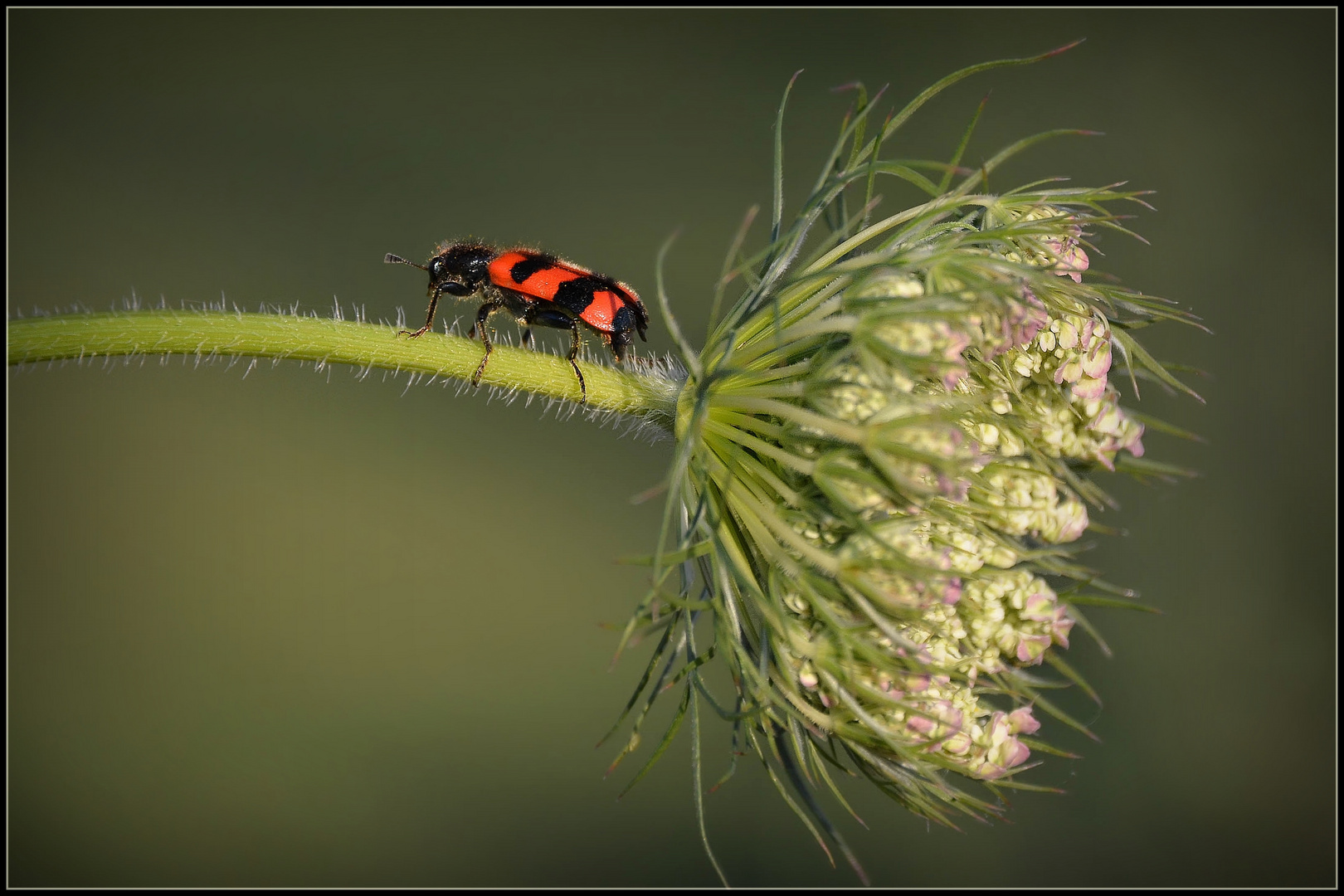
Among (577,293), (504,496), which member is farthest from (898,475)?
(504,496)

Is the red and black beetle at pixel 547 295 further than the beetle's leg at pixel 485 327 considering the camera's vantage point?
Yes

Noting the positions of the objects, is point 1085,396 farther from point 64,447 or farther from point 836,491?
point 64,447

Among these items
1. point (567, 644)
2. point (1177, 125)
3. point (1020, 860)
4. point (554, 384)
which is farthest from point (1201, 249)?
point (554, 384)

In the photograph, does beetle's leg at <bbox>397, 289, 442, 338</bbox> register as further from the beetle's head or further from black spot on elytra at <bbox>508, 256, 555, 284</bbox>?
black spot on elytra at <bbox>508, 256, 555, 284</bbox>

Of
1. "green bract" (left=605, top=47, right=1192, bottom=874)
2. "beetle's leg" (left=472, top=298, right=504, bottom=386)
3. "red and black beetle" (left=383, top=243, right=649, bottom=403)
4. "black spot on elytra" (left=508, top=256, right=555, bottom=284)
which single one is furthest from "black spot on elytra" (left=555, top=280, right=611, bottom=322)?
"green bract" (left=605, top=47, right=1192, bottom=874)

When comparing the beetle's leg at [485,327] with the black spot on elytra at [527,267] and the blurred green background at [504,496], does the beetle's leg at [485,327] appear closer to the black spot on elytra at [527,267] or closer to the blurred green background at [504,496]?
the black spot on elytra at [527,267]

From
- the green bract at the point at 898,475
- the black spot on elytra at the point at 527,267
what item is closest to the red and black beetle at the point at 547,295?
the black spot on elytra at the point at 527,267

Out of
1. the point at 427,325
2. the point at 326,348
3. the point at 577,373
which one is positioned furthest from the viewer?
the point at 427,325

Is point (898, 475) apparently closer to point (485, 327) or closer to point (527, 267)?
point (485, 327)
